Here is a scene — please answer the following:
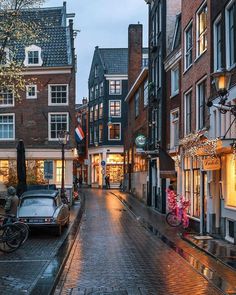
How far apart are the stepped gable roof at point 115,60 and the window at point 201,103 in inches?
2043

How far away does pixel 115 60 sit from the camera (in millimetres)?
75688

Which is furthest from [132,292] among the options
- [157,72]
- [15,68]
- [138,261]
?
[157,72]

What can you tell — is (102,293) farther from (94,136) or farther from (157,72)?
(94,136)

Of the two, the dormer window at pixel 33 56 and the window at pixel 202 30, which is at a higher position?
the dormer window at pixel 33 56

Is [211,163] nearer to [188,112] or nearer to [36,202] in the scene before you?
[36,202]

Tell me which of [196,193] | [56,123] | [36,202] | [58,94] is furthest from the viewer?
[56,123]

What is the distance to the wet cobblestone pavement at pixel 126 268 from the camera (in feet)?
33.8

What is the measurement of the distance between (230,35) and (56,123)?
2510 centimetres

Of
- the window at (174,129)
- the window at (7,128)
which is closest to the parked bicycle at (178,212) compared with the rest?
the window at (174,129)

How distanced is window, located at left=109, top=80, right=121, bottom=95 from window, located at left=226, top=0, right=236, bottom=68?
56578 mm

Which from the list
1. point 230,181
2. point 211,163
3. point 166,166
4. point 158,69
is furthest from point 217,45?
point 158,69

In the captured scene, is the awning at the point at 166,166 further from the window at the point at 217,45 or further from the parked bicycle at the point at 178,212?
the window at the point at 217,45

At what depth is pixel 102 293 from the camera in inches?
386

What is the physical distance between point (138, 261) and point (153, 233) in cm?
721
